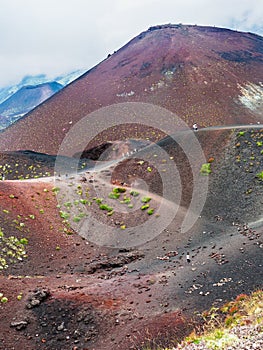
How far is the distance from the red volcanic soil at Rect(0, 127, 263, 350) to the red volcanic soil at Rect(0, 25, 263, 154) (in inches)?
1104

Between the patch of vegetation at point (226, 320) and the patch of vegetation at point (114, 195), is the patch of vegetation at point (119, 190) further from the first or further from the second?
the patch of vegetation at point (226, 320)

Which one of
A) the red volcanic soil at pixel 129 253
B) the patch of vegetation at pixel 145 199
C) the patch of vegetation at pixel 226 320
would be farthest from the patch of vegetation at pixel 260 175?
the patch of vegetation at pixel 226 320

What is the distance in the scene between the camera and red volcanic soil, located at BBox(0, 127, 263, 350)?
37.2 ft

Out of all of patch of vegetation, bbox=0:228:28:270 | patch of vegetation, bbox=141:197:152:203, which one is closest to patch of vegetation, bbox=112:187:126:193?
patch of vegetation, bbox=141:197:152:203

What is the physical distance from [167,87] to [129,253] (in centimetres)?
5167

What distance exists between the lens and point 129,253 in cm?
1838

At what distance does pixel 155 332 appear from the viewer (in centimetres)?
1054

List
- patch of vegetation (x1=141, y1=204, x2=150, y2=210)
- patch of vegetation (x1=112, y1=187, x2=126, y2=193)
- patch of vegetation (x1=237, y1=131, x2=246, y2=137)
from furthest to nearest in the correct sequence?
patch of vegetation (x1=237, y1=131, x2=246, y2=137), patch of vegetation (x1=112, y1=187, x2=126, y2=193), patch of vegetation (x1=141, y1=204, x2=150, y2=210)

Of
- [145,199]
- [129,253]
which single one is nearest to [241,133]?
[145,199]

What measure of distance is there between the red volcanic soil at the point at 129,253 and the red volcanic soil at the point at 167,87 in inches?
1104

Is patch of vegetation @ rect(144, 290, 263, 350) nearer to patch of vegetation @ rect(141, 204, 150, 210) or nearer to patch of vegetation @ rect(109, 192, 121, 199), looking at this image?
patch of vegetation @ rect(141, 204, 150, 210)

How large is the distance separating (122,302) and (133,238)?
293 inches

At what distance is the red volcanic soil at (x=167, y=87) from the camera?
191 ft

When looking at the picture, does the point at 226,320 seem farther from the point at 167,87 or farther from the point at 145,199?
the point at 167,87
